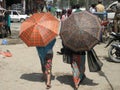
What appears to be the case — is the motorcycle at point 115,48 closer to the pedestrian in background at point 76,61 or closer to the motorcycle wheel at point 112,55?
the motorcycle wheel at point 112,55

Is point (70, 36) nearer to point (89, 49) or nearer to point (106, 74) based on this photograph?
point (89, 49)

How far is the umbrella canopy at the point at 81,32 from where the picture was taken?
7.71m

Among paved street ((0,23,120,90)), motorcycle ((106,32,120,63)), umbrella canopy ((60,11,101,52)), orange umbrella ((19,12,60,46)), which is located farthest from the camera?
motorcycle ((106,32,120,63))

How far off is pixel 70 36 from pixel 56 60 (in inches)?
169

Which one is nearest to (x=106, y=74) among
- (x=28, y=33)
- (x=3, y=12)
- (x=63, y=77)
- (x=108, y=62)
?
(x=63, y=77)

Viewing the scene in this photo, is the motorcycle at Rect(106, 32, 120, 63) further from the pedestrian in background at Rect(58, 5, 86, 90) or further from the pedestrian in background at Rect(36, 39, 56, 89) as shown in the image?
the pedestrian in background at Rect(36, 39, 56, 89)

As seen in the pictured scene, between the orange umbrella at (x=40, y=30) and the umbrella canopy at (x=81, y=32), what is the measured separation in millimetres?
327

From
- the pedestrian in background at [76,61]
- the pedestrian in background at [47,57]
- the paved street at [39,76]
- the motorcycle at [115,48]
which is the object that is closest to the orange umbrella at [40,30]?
the pedestrian in background at [47,57]

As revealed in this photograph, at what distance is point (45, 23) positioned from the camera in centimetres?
819

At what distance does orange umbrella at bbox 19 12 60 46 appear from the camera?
8.02 meters

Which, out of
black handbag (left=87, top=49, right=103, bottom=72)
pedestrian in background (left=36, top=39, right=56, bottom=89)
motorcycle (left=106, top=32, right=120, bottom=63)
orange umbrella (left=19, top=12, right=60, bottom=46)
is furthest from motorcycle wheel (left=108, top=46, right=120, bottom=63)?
orange umbrella (left=19, top=12, right=60, bottom=46)

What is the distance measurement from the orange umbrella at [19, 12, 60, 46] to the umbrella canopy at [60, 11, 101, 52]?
0.33 meters

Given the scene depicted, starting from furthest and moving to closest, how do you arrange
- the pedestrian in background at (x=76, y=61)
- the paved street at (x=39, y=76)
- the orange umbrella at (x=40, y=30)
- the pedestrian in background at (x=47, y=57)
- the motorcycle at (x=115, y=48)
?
the motorcycle at (x=115, y=48)
the paved street at (x=39, y=76)
the pedestrian in background at (x=47, y=57)
the pedestrian in background at (x=76, y=61)
the orange umbrella at (x=40, y=30)

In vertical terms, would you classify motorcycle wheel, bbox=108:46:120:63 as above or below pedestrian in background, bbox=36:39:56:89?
below
